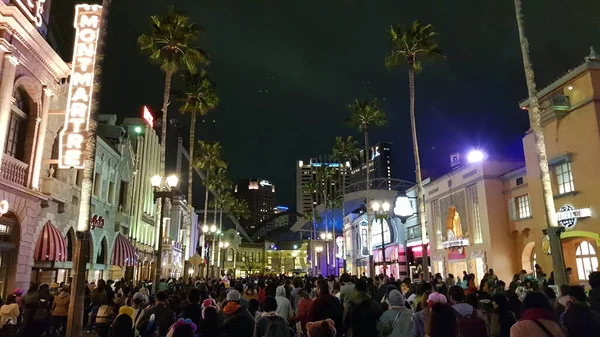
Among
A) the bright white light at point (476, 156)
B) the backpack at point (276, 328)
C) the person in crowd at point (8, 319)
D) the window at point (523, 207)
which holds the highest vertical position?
the bright white light at point (476, 156)

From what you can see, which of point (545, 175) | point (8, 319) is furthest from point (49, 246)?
point (545, 175)

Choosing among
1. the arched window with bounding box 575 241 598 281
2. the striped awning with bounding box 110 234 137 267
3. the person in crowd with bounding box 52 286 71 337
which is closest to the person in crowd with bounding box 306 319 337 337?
the person in crowd with bounding box 52 286 71 337

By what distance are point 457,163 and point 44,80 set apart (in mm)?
33467

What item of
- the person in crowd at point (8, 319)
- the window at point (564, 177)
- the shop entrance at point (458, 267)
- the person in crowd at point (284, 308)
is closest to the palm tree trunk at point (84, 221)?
the person in crowd at point (8, 319)

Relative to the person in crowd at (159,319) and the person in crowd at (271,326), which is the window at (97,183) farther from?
the person in crowd at (271,326)

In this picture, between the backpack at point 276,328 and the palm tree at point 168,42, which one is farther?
the palm tree at point 168,42

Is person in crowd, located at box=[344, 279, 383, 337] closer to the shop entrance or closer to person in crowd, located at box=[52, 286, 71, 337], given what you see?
person in crowd, located at box=[52, 286, 71, 337]

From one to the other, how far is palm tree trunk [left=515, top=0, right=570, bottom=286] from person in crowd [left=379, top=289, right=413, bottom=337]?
8829 mm

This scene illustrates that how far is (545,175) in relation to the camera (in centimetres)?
1569

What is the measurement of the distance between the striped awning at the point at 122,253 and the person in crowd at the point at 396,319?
2672 cm

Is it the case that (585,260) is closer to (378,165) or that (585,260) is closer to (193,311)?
(193,311)

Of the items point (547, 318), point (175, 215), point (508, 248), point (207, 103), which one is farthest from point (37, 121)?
point (175, 215)

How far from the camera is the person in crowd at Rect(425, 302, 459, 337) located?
6.20 meters

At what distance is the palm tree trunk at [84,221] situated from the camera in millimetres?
10695
